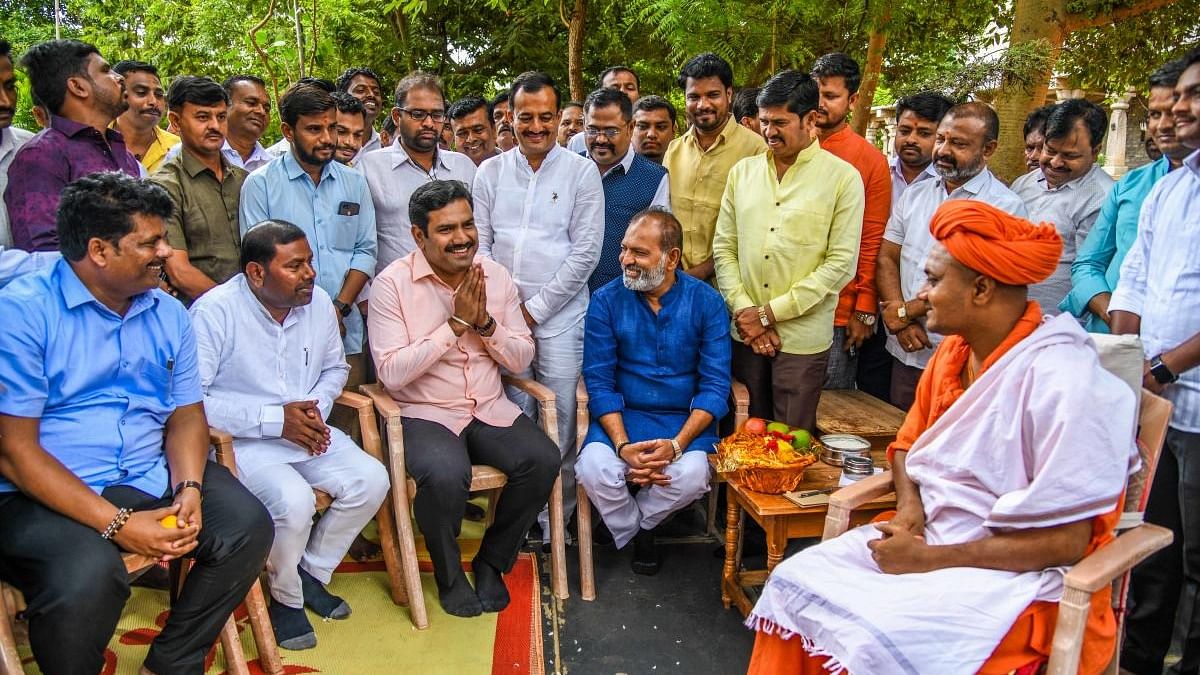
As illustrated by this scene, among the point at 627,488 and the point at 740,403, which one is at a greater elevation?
the point at 740,403

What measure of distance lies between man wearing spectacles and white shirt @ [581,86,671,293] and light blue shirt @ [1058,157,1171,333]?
2.14m

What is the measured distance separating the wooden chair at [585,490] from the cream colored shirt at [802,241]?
38 cm

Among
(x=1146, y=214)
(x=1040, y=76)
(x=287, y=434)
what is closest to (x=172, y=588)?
(x=287, y=434)

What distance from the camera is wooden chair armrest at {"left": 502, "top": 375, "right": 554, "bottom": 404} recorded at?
4121 millimetres

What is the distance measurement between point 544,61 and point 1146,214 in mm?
10328

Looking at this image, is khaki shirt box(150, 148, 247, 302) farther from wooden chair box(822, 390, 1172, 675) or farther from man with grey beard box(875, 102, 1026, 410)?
man with grey beard box(875, 102, 1026, 410)

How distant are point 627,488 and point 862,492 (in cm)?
144

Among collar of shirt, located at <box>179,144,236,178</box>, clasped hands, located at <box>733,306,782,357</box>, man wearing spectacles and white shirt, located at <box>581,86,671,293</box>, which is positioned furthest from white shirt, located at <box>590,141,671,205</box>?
collar of shirt, located at <box>179,144,236,178</box>

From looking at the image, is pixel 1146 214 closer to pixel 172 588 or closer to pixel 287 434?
pixel 287 434

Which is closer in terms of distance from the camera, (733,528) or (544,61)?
(733,528)

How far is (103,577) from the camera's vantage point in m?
2.62

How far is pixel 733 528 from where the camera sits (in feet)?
12.7

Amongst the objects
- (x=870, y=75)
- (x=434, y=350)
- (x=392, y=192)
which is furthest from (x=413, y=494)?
(x=870, y=75)

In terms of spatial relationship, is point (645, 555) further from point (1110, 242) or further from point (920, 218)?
point (1110, 242)
